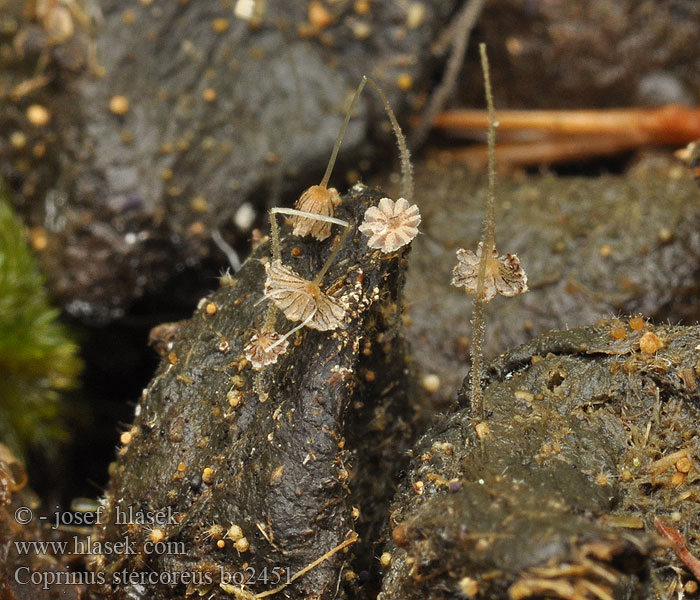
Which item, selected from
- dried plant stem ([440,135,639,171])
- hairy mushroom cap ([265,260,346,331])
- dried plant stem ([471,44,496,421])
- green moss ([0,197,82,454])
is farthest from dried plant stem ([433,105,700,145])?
hairy mushroom cap ([265,260,346,331])

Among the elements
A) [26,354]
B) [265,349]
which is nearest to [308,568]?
[265,349]

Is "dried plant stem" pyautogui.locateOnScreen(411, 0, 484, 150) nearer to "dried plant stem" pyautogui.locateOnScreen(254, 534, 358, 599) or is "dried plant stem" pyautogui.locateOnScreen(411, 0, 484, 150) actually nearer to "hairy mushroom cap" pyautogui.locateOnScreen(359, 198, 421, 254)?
"hairy mushroom cap" pyautogui.locateOnScreen(359, 198, 421, 254)

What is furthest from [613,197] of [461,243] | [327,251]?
[327,251]

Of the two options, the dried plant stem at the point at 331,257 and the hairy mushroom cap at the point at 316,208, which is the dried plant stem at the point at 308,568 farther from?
the hairy mushroom cap at the point at 316,208

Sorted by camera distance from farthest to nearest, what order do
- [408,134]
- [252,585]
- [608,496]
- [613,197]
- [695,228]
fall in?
[408,134] → [613,197] → [695,228] → [252,585] → [608,496]

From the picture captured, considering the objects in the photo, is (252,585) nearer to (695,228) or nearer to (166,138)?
(166,138)
